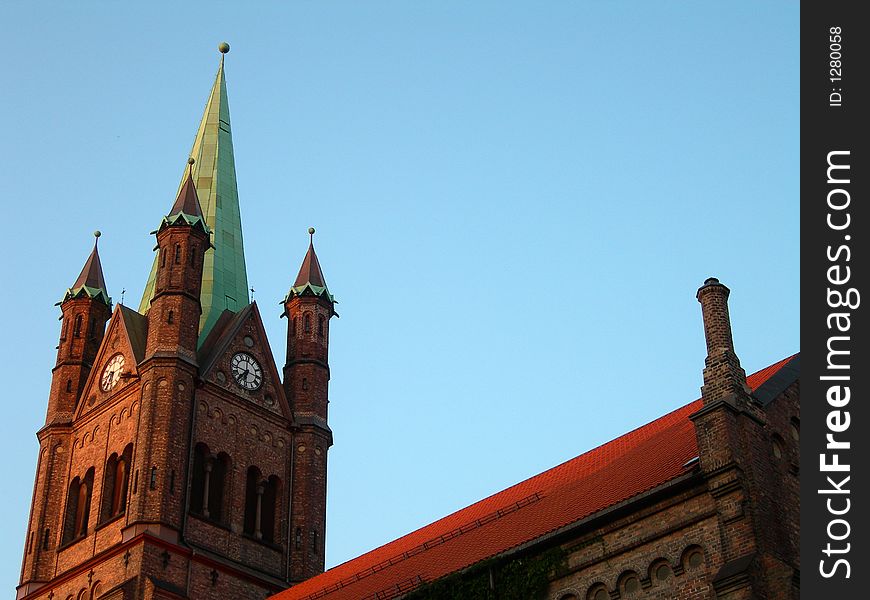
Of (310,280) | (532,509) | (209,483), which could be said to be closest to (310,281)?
(310,280)

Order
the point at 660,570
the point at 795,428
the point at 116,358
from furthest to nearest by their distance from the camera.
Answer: the point at 116,358
the point at 795,428
the point at 660,570

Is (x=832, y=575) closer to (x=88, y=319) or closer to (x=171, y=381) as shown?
(x=171, y=381)

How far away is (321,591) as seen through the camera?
38344mm

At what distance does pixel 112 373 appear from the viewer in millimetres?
49375

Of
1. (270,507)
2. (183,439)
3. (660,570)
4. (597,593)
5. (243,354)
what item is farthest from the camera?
(243,354)

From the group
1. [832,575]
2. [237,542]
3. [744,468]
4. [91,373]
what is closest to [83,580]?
[237,542]

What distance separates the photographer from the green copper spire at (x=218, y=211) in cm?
5222

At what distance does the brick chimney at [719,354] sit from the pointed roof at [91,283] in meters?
31.7

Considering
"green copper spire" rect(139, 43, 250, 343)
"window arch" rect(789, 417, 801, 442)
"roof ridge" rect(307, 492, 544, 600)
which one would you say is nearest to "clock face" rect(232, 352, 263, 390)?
"green copper spire" rect(139, 43, 250, 343)

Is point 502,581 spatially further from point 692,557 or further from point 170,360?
point 170,360

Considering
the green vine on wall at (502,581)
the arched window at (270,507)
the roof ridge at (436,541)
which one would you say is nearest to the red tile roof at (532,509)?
the roof ridge at (436,541)

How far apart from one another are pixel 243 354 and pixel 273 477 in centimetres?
476

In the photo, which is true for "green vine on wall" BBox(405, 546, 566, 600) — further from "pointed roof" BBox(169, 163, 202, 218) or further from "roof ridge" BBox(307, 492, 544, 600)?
"pointed roof" BBox(169, 163, 202, 218)

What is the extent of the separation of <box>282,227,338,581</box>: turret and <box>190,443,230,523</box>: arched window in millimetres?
3014
